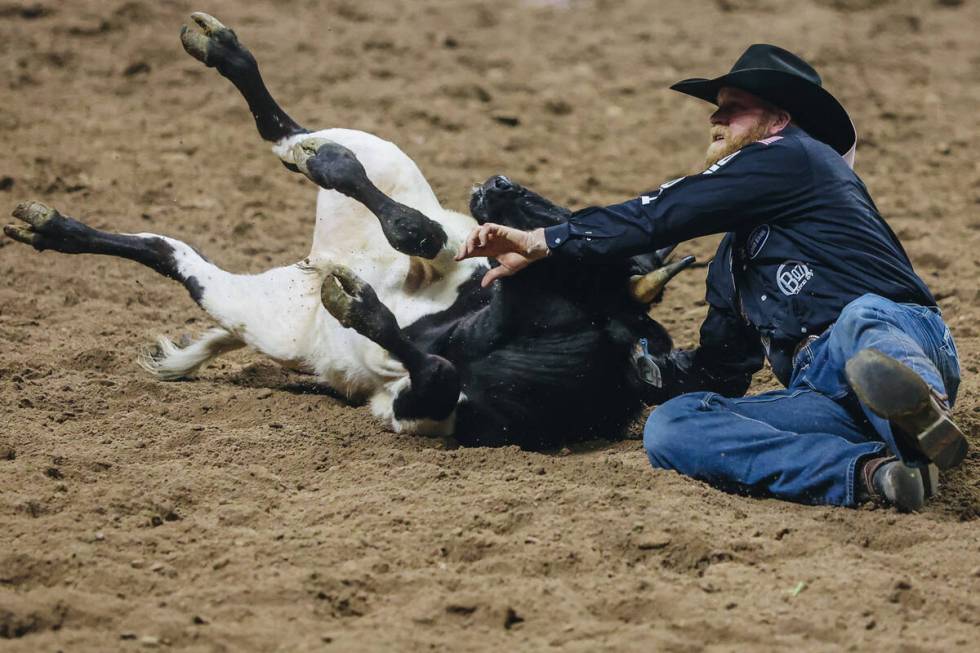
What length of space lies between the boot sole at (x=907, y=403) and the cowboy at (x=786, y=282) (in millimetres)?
268

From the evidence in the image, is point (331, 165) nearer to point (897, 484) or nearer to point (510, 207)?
point (510, 207)

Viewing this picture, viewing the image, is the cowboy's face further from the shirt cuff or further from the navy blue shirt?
the shirt cuff

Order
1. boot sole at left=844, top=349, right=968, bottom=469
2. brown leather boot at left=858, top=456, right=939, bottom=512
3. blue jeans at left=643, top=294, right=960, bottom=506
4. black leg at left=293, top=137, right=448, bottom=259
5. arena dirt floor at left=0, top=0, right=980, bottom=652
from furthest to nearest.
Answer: black leg at left=293, top=137, right=448, bottom=259 → blue jeans at left=643, top=294, right=960, bottom=506 → brown leather boot at left=858, top=456, right=939, bottom=512 → boot sole at left=844, top=349, right=968, bottom=469 → arena dirt floor at left=0, top=0, right=980, bottom=652

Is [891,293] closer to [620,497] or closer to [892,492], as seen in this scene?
[892,492]

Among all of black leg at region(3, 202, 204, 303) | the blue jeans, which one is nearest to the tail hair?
black leg at region(3, 202, 204, 303)

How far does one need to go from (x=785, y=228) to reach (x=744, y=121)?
1.46 feet

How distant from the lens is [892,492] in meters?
3.49

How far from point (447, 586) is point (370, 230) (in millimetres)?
2142

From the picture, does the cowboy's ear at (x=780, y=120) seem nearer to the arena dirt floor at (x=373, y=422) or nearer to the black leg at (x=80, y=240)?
the arena dirt floor at (x=373, y=422)

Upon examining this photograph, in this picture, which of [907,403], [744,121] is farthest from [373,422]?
[907,403]

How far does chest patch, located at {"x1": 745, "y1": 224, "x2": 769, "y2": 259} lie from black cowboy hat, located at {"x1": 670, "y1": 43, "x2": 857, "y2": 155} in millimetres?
469

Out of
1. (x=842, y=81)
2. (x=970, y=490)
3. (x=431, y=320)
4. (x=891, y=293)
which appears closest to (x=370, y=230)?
(x=431, y=320)

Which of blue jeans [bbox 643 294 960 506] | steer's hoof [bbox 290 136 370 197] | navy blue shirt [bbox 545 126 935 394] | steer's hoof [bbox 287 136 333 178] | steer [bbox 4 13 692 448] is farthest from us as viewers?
steer's hoof [bbox 287 136 333 178]

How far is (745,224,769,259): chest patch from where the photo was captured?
399 centimetres
